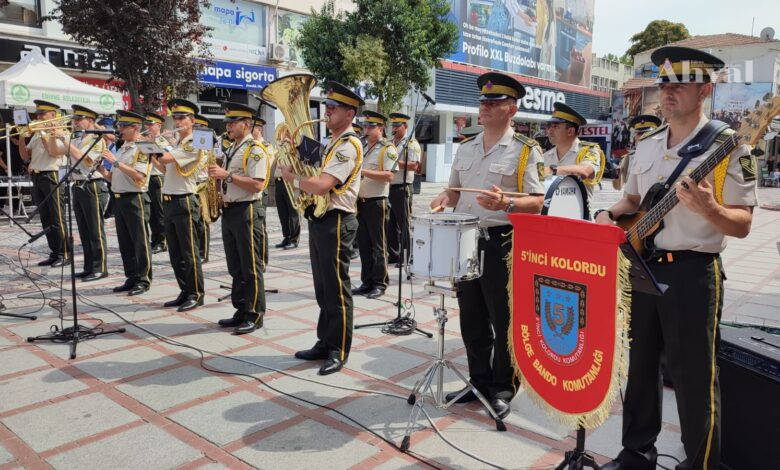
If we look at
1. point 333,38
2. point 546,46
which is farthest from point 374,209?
point 546,46

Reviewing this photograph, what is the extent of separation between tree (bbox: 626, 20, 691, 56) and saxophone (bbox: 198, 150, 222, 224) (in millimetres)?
48821

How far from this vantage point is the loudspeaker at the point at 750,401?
108 inches

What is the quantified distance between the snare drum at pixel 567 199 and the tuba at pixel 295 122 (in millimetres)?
1846

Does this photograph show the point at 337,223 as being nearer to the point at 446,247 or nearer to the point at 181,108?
the point at 446,247

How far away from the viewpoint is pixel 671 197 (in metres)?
2.65

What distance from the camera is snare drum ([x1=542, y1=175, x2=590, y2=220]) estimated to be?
3215mm

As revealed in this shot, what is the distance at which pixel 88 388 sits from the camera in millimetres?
4246

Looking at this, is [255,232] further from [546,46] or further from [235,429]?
[546,46]

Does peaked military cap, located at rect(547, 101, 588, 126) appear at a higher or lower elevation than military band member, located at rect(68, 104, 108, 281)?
higher

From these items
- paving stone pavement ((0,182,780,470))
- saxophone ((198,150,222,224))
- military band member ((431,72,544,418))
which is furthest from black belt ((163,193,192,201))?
military band member ((431,72,544,418))

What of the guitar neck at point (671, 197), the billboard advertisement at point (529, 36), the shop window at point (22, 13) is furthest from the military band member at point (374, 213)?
the billboard advertisement at point (529, 36)

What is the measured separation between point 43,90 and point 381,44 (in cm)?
751

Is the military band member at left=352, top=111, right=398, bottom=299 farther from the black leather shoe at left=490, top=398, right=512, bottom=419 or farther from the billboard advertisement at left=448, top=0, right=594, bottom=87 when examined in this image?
the billboard advertisement at left=448, top=0, right=594, bottom=87

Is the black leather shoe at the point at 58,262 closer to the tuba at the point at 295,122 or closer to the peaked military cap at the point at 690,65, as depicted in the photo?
the tuba at the point at 295,122
